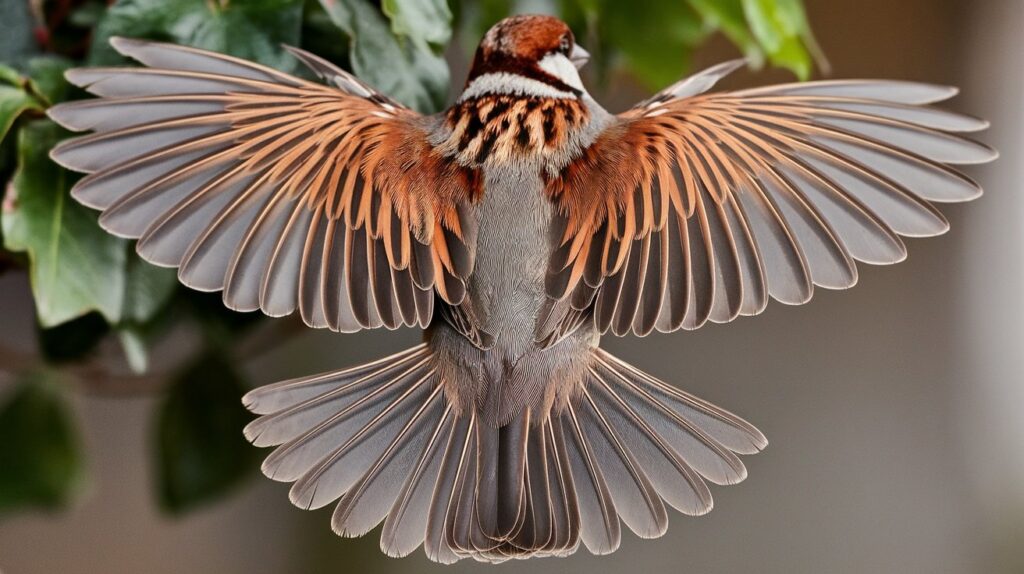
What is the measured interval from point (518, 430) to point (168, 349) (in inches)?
50.3

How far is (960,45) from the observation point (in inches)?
88.6

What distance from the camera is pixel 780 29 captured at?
1.00m

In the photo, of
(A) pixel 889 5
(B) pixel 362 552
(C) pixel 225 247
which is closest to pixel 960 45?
(A) pixel 889 5

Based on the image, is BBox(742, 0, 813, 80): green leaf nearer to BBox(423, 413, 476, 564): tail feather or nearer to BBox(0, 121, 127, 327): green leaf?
BBox(423, 413, 476, 564): tail feather

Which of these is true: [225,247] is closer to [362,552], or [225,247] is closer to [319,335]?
[319,335]

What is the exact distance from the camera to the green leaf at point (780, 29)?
966mm

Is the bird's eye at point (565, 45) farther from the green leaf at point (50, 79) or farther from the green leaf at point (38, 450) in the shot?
the green leaf at point (38, 450)

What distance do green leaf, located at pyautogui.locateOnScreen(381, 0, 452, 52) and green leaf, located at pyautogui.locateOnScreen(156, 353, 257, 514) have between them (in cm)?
56

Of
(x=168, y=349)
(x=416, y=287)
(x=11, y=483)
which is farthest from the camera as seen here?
(x=168, y=349)

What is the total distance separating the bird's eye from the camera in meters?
0.82

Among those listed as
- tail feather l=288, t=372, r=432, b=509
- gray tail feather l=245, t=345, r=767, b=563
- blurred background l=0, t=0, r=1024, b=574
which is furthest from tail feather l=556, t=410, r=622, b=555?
blurred background l=0, t=0, r=1024, b=574

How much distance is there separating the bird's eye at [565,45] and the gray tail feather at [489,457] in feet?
0.74

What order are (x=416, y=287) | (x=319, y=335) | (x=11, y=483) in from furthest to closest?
(x=319, y=335), (x=11, y=483), (x=416, y=287)

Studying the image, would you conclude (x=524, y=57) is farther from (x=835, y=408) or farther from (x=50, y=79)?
(x=835, y=408)
